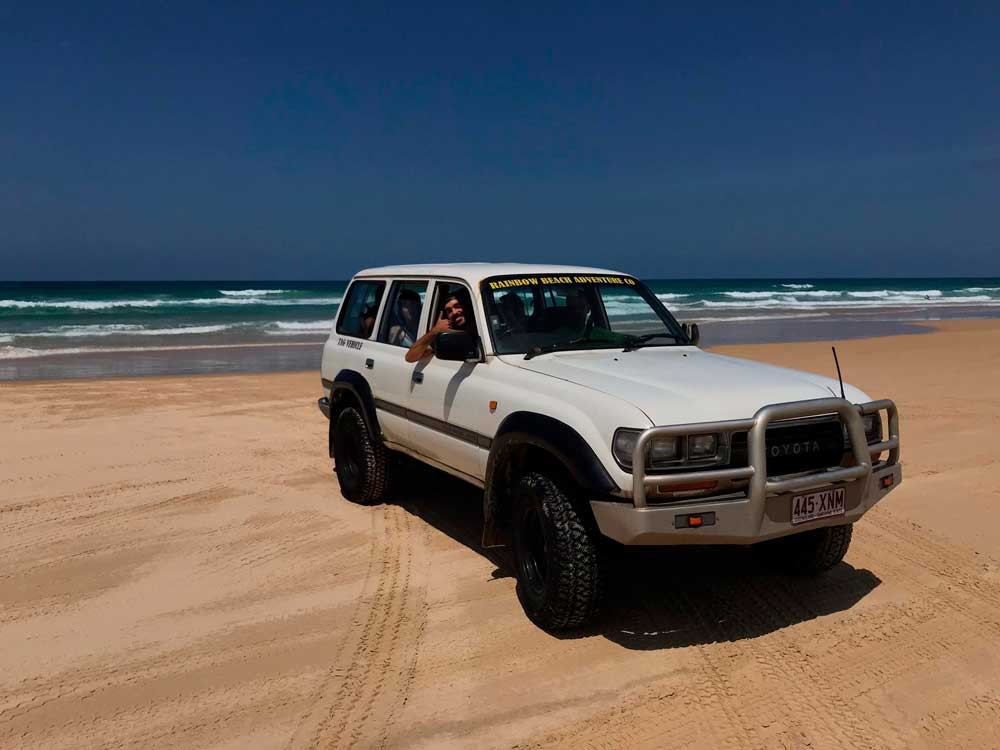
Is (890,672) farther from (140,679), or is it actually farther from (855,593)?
(140,679)

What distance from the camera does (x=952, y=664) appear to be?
3.73m

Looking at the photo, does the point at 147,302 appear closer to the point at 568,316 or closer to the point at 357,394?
the point at 357,394

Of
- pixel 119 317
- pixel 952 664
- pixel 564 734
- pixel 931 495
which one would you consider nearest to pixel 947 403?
pixel 931 495

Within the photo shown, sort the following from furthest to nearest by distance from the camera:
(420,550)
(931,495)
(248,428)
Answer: (248,428) < (931,495) < (420,550)

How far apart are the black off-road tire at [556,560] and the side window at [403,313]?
1.94 m

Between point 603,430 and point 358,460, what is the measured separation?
3035 millimetres

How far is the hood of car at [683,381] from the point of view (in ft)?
12.1

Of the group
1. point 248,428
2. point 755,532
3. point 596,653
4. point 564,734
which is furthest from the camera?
point 248,428

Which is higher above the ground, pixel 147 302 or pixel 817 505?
pixel 817 505

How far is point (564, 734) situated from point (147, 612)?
2466 millimetres

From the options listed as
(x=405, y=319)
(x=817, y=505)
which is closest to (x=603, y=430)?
(x=817, y=505)

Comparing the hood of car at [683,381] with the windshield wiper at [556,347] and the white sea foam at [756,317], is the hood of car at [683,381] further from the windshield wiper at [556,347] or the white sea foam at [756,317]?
the white sea foam at [756,317]

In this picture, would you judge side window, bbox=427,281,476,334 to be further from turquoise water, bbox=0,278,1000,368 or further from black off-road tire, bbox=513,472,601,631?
turquoise water, bbox=0,278,1000,368

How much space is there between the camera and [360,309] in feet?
21.3
